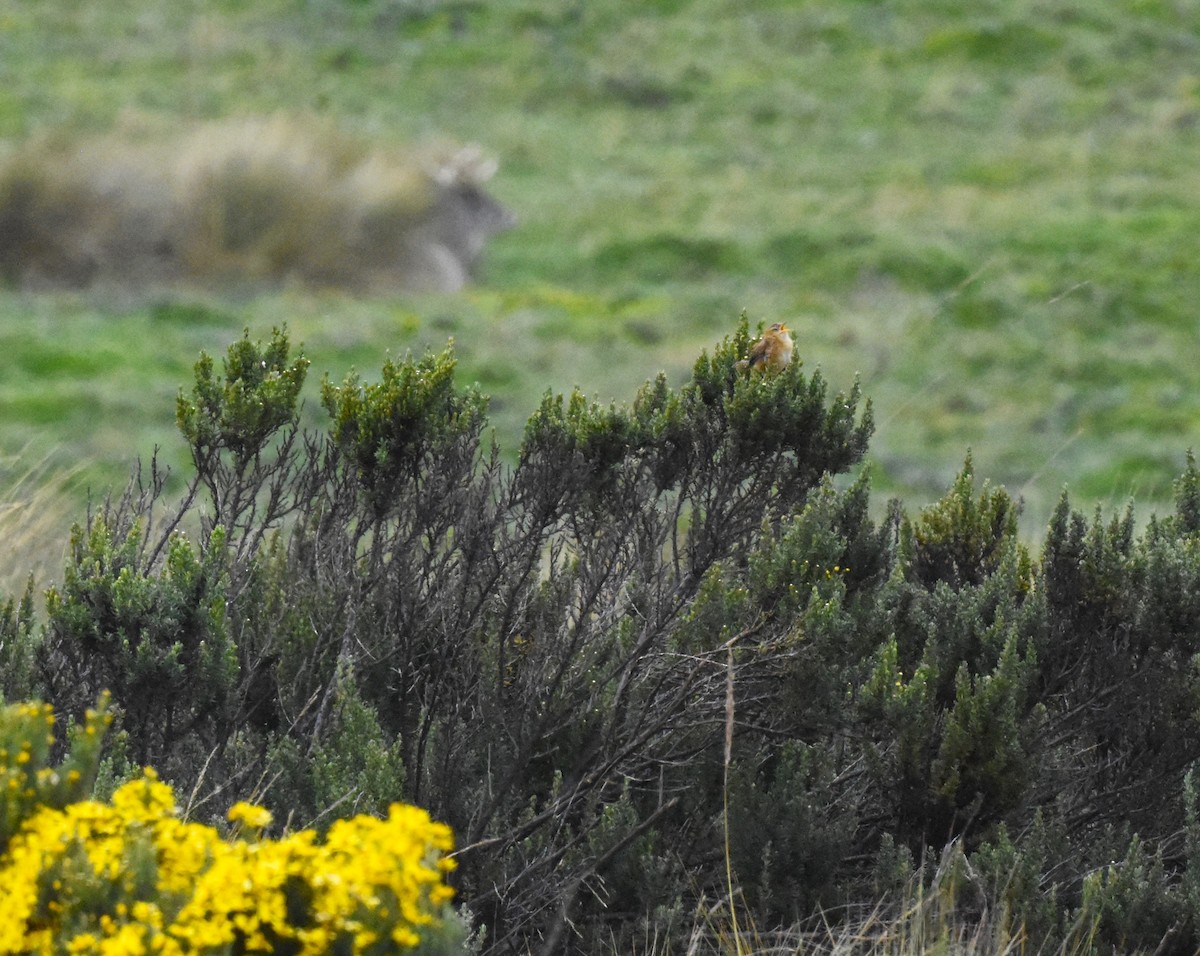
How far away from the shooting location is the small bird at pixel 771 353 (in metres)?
4.02

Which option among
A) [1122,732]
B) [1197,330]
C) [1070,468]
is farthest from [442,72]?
[1122,732]

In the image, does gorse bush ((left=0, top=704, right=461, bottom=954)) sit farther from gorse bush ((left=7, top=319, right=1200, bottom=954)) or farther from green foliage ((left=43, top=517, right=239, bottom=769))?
green foliage ((left=43, top=517, right=239, bottom=769))

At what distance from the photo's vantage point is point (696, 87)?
22.5 metres

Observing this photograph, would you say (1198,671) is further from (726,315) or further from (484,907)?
(726,315)

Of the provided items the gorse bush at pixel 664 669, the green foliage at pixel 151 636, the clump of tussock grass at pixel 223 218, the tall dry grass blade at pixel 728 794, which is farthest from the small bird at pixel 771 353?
the clump of tussock grass at pixel 223 218

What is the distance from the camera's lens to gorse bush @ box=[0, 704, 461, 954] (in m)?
1.99

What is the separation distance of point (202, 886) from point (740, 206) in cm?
1558

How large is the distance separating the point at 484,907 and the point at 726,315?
35.4 feet

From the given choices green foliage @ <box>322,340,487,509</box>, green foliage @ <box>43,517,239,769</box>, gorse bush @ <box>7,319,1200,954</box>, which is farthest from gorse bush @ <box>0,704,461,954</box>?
green foliage @ <box>322,340,487,509</box>

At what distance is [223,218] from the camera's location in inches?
584

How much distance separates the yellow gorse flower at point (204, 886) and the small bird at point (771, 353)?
2.17 m

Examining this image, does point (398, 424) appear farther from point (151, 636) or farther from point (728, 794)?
point (728, 794)

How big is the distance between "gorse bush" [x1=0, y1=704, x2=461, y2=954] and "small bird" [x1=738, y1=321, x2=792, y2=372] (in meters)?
2.17

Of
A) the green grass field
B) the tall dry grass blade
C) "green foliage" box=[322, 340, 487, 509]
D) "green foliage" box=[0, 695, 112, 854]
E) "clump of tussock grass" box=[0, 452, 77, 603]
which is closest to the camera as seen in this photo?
"green foliage" box=[0, 695, 112, 854]
